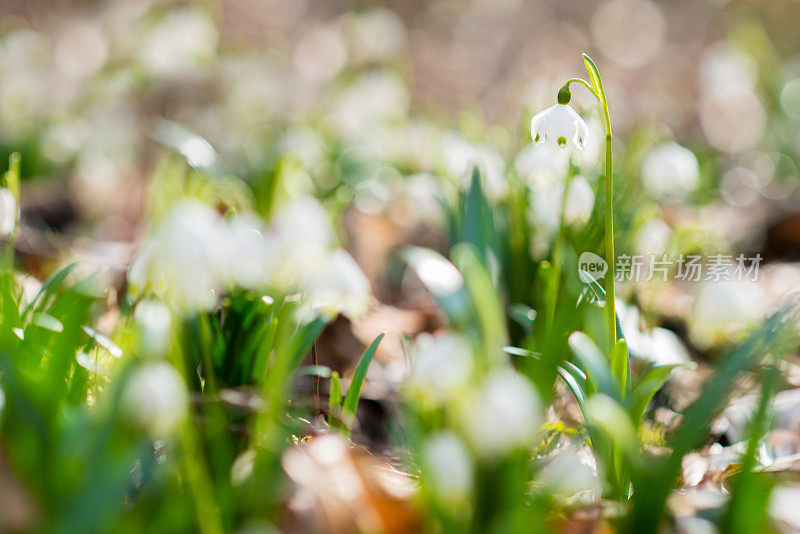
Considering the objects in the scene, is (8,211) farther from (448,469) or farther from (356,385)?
(448,469)

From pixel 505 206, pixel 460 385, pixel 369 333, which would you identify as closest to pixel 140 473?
→ pixel 460 385

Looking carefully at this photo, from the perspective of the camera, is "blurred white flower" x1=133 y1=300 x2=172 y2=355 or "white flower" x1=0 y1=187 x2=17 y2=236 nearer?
"blurred white flower" x1=133 y1=300 x2=172 y2=355

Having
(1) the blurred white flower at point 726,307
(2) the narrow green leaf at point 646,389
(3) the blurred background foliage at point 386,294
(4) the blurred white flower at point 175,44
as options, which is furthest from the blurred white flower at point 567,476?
(4) the blurred white flower at point 175,44

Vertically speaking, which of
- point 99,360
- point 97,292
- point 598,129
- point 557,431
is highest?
point 598,129

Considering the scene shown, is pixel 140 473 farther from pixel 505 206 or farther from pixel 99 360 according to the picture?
pixel 505 206

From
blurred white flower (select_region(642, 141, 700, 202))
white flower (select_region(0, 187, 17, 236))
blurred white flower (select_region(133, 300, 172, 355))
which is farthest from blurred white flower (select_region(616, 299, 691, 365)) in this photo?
white flower (select_region(0, 187, 17, 236))

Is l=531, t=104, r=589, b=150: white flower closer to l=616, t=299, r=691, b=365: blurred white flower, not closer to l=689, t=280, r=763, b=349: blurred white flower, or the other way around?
l=616, t=299, r=691, b=365: blurred white flower
